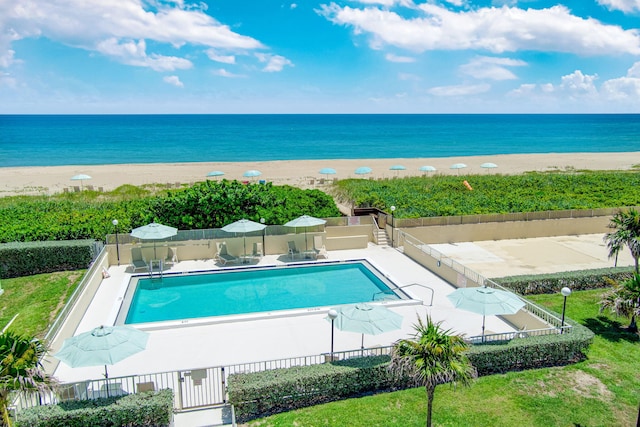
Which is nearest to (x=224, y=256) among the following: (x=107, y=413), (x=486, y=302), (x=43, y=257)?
(x=43, y=257)

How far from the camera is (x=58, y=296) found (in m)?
17.0

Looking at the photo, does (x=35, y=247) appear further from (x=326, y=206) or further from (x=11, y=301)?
(x=326, y=206)

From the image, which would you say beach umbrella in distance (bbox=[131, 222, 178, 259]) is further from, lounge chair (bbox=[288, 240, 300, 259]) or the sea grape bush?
lounge chair (bbox=[288, 240, 300, 259])

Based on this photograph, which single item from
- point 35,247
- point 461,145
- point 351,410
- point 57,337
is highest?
point 461,145

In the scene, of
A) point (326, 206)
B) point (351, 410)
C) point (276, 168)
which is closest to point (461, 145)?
point (276, 168)

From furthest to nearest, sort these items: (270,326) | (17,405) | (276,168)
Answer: (276,168), (270,326), (17,405)

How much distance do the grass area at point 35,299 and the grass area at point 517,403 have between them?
9072 mm

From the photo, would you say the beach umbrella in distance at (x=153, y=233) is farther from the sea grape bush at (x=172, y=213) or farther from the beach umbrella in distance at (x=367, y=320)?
the beach umbrella in distance at (x=367, y=320)

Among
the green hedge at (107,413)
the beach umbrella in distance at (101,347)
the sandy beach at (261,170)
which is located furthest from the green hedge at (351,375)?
the sandy beach at (261,170)

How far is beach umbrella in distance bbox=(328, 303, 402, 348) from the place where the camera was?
1114 cm

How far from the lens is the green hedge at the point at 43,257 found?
18.9 metres

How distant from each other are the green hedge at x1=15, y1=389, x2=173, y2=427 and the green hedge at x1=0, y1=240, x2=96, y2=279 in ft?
37.9

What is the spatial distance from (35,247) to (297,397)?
46.9 ft

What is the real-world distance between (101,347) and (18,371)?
1.92m
